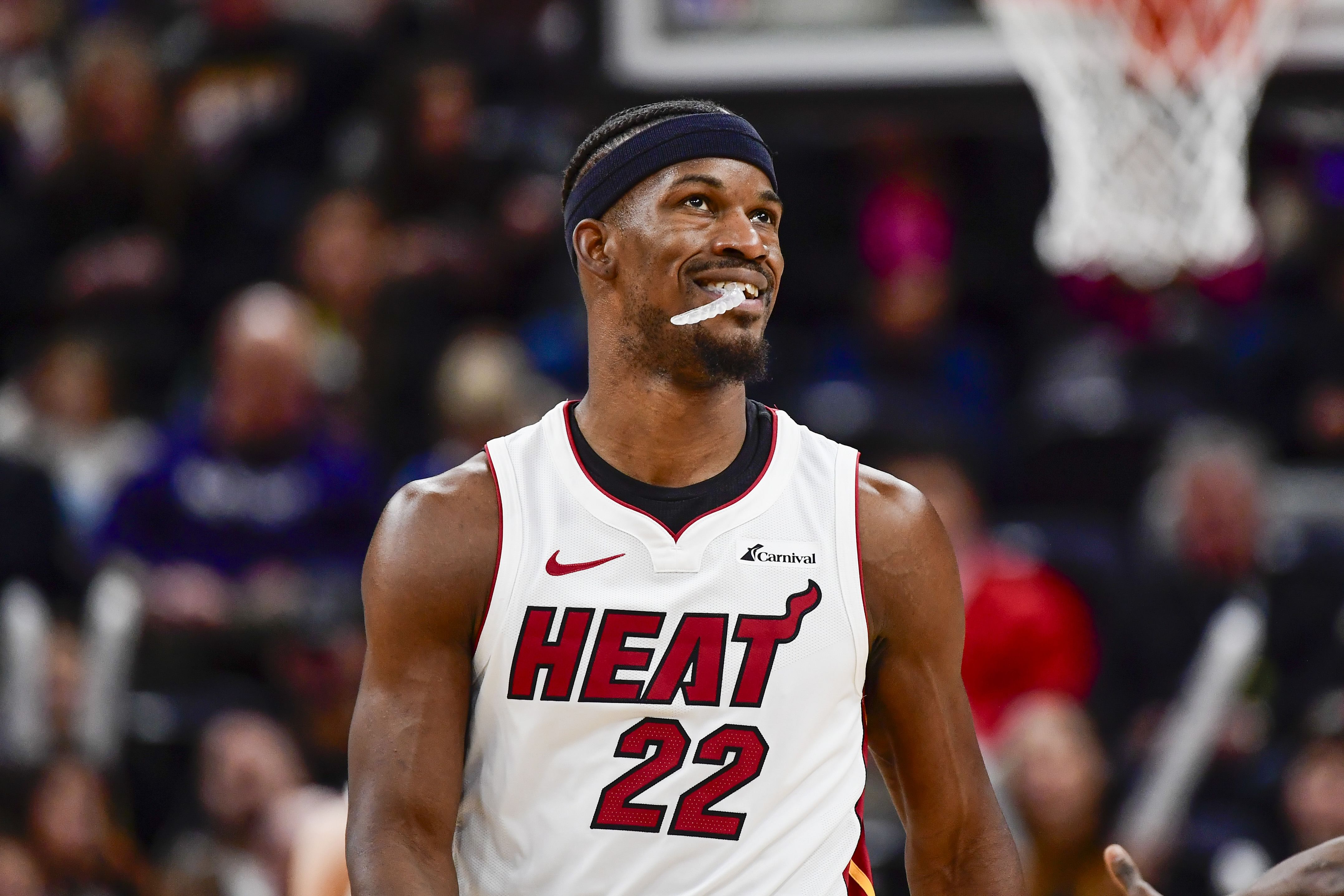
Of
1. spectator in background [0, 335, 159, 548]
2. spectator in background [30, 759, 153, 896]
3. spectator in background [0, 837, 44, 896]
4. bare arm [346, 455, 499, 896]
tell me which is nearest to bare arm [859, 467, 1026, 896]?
bare arm [346, 455, 499, 896]

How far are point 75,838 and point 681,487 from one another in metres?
3.87

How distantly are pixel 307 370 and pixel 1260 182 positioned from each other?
4853mm

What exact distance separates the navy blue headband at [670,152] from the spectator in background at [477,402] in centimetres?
382

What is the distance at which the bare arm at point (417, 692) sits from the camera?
3.00 meters

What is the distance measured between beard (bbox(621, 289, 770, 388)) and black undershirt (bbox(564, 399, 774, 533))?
151mm

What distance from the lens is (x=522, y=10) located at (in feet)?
34.9

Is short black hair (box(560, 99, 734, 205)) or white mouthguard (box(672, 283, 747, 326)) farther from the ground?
short black hair (box(560, 99, 734, 205))

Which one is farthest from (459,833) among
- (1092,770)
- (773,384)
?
(773,384)

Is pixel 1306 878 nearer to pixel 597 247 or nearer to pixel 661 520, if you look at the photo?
pixel 661 520

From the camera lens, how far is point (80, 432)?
314 inches

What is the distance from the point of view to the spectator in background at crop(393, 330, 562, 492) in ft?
23.9

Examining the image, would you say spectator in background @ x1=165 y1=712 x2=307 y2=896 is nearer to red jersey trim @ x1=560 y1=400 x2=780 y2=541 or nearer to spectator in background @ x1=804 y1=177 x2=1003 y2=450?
spectator in background @ x1=804 y1=177 x2=1003 y2=450

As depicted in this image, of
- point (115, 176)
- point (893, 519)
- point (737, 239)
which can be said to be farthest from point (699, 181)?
point (115, 176)

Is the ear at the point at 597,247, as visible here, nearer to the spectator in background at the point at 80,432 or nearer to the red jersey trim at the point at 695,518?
the red jersey trim at the point at 695,518
